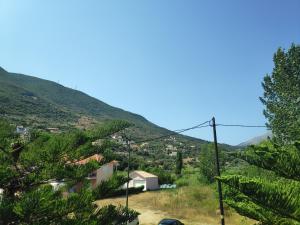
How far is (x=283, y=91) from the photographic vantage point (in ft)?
105

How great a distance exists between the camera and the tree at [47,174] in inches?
166

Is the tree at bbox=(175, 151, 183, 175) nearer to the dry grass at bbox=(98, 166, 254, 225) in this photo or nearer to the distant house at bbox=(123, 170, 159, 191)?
the distant house at bbox=(123, 170, 159, 191)

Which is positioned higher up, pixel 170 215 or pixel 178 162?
Result: pixel 178 162

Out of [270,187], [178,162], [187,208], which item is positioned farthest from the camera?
[178,162]

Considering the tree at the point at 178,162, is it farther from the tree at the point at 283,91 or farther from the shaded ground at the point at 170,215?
the tree at the point at 283,91

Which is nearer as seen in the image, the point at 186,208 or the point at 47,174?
the point at 47,174

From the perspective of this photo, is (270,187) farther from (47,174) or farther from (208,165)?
(208,165)

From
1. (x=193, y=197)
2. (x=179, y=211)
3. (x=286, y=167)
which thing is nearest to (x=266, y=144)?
(x=286, y=167)

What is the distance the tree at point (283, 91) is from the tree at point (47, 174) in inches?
1086

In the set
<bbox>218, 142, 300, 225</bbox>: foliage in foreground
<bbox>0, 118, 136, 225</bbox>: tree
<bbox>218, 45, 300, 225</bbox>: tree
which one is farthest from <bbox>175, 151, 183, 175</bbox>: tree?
<bbox>0, 118, 136, 225</bbox>: tree

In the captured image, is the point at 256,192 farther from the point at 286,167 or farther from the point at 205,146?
the point at 205,146

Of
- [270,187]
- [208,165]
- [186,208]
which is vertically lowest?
[186,208]

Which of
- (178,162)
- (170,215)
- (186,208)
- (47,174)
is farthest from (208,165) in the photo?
(47,174)

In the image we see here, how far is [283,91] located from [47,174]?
99.3ft
